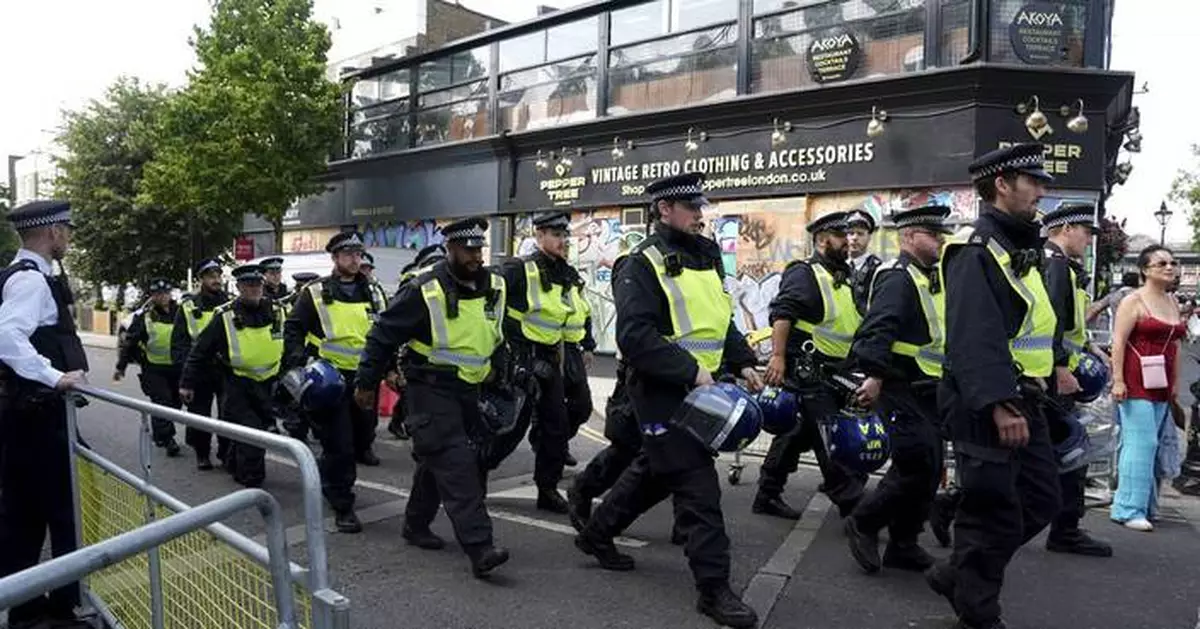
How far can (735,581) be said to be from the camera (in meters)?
4.87

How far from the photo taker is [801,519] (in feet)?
20.4

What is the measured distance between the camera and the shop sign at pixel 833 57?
1420 cm

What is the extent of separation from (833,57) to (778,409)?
1020 cm

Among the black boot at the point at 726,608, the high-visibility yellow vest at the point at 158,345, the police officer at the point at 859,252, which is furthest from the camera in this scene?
the high-visibility yellow vest at the point at 158,345

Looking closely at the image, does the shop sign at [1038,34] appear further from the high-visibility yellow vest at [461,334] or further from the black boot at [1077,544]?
the high-visibility yellow vest at [461,334]

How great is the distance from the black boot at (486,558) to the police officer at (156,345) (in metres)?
5.61

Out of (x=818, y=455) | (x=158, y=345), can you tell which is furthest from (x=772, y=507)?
(x=158, y=345)

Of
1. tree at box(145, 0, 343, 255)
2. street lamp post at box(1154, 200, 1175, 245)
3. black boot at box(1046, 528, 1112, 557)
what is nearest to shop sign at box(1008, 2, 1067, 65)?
black boot at box(1046, 528, 1112, 557)

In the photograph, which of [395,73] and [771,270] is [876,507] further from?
[395,73]

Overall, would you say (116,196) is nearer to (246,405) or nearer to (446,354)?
(246,405)

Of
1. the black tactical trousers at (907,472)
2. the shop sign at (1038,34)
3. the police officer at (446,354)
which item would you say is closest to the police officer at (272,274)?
the police officer at (446,354)

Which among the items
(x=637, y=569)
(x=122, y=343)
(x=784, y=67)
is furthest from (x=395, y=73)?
(x=637, y=569)

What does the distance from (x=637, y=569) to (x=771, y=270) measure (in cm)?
1079

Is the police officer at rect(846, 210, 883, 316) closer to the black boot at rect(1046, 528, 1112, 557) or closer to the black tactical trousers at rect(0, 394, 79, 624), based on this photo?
the black boot at rect(1046, 528, 1112, 557)
